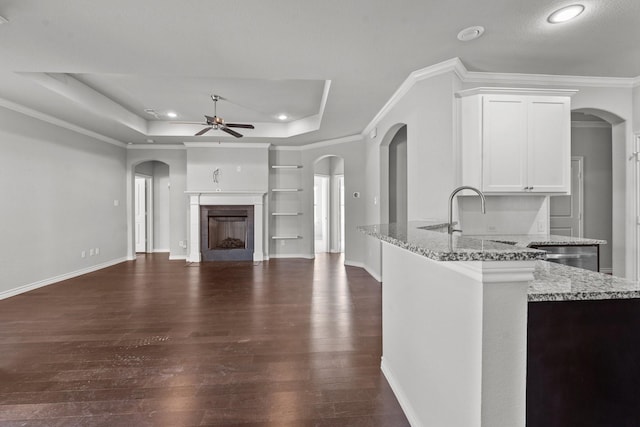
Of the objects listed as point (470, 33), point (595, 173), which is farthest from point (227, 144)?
point (595, 173)

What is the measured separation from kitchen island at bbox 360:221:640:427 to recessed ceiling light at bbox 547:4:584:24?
77.1 inches

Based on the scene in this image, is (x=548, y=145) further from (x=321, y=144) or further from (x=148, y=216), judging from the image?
(x=148, y=216)

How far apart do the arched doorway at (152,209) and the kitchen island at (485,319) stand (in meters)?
7.64

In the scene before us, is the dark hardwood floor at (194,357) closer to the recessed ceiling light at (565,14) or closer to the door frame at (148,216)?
the recessed ceiling light at (565,14)

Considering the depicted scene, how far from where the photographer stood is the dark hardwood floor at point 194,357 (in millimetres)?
1743

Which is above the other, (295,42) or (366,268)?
(295,42)

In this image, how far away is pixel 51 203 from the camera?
4.56 metres

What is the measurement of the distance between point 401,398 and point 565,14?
2.95 m

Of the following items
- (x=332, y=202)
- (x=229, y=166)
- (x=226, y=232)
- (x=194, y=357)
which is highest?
(x=229, y=166)

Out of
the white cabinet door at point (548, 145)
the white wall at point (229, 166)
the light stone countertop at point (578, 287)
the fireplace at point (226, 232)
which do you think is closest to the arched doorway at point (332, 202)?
the white wall at point (229, 166)

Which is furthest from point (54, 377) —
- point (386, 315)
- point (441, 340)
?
point (441, 340)

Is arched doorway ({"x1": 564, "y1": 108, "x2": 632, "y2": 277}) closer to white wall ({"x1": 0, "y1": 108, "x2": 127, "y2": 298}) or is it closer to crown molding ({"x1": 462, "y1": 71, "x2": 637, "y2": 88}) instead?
crown molding ({"x1": 462, "y1": 71, "x2": 637, "y2": 88})

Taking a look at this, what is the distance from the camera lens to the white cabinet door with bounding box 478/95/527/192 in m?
2.89

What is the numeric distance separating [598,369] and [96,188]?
277 inches
